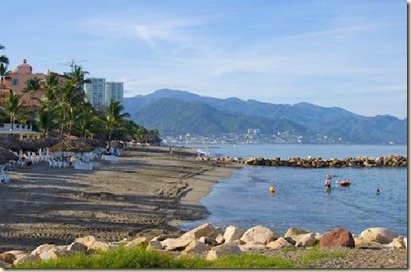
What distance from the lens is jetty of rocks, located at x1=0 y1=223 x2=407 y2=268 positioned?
33.4 ft

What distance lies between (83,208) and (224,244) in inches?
376

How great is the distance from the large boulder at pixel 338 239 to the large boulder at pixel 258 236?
180cm

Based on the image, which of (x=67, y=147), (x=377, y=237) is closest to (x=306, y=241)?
(x=377, y=237)

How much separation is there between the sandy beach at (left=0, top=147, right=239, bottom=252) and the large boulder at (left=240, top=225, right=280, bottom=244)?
3390 mm

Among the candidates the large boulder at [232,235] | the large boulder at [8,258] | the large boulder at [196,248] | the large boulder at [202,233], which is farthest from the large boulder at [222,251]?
the large boulder at [8,258]

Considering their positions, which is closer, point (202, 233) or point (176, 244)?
point (176, 244)

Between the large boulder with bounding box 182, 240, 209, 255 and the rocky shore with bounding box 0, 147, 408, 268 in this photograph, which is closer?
the rocky shore with bounding box 0, 147, 408, 268

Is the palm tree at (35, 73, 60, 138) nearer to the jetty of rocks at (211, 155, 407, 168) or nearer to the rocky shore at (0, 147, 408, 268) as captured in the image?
the rocky shore at (0, 147, 408, 268)

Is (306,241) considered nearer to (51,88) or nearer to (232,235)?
(232,235)

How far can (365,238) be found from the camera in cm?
1359

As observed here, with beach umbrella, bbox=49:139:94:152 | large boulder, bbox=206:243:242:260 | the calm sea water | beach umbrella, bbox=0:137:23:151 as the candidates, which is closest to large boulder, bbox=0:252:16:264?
large boulder, bbox=206:243:242:260

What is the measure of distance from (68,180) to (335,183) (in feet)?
71.3

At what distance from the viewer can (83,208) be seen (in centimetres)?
1981

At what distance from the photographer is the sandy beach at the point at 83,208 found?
15.3m
